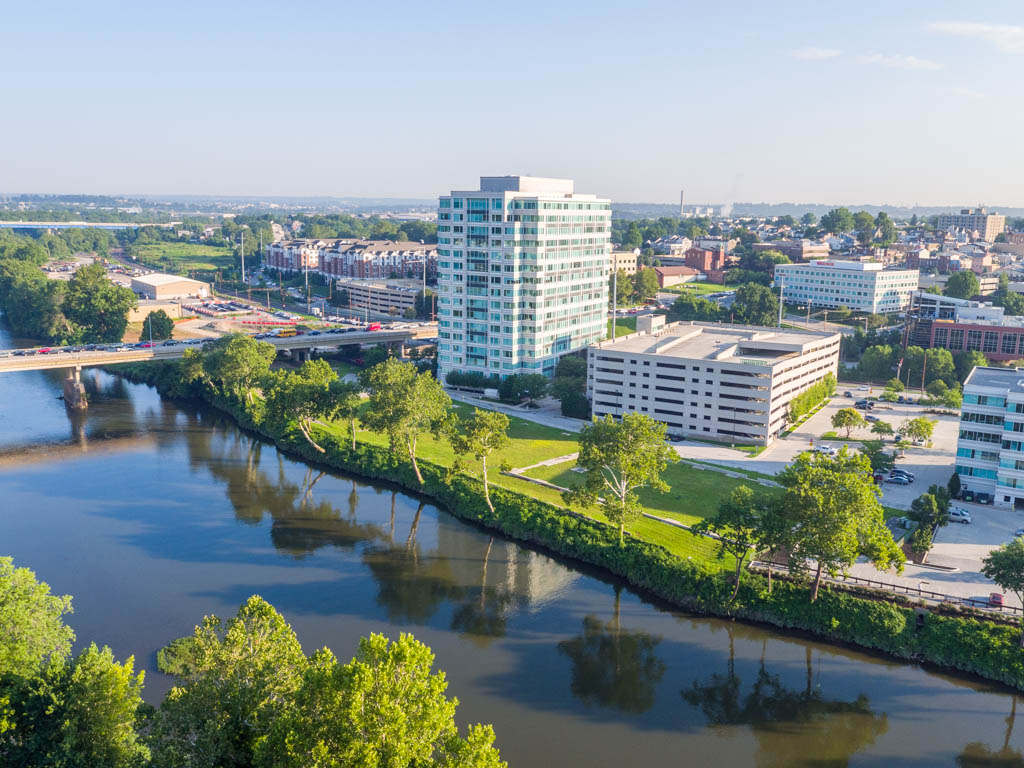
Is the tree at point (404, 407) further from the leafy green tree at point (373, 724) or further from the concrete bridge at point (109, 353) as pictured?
the concrete bridge at point (109, 353)

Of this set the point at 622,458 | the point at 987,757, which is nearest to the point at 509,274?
the point at 622,458

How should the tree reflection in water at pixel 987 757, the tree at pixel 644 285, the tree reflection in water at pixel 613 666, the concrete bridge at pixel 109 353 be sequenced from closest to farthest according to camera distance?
the tree reflection in water at pixel 987 757 < the tree reflection in water at pixel 613 666 < the concrete bridge at pixel 109 353 < the tree at pixel 644 285

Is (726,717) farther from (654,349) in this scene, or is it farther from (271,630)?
(654,349)

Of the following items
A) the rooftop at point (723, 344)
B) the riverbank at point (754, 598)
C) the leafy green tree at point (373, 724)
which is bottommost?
the riverbank at point (754, 598)

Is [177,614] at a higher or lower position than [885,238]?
lower

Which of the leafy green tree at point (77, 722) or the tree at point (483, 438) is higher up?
the tree at point (483, 438)

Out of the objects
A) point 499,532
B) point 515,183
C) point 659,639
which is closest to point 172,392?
point 515,183

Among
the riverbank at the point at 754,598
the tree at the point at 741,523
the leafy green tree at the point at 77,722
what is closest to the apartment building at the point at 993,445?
the riverbank at the point at 754,598
